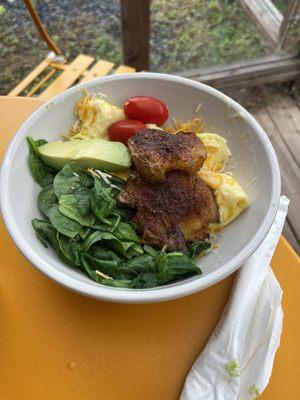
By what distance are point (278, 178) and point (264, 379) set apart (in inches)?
17.2

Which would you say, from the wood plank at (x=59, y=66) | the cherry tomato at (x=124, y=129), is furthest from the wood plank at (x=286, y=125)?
the cherry tomato at (x=124, y=129)

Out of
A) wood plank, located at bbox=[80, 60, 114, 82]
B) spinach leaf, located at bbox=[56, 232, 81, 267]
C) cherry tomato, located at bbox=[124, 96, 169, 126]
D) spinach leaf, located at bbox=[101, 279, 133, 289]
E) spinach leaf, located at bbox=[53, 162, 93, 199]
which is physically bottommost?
wood plank, located at bbox=[80, 60, 114, 82]

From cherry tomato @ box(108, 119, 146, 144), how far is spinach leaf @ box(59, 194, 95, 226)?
0.68ft

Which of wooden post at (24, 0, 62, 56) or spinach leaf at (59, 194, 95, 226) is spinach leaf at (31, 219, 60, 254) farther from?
wooden post at (24, 0, 62, 56)

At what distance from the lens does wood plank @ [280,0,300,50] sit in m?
2.33

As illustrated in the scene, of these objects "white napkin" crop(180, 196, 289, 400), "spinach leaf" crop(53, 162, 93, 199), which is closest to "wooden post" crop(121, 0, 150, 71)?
"spinach leaf" crop(53, 162, 93, 199)

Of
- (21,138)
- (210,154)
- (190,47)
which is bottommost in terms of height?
(190,47)

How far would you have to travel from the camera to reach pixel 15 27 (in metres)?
2.71

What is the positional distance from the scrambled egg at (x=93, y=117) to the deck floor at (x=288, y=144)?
123 centimetres

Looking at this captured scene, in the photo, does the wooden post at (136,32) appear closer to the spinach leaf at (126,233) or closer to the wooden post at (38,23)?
the wooden post at (38,23)

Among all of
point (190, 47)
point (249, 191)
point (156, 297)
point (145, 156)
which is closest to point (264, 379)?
point (156, 297)

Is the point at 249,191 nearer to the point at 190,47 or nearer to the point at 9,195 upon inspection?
the point at 9,195

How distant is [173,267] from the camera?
883 mm

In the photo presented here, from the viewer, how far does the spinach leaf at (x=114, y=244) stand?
941 mm
